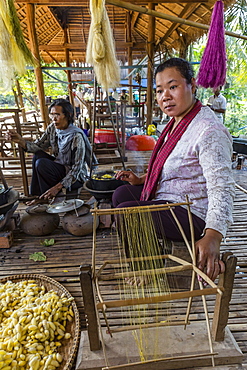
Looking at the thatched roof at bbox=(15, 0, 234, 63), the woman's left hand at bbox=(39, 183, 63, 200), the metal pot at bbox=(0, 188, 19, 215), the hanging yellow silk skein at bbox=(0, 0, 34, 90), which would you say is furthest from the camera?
the thatched roof at bbox=(15, 0, 234, 63)

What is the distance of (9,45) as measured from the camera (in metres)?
1.92

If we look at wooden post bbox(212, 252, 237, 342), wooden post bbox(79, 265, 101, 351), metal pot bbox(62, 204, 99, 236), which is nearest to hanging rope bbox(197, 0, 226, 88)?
metal pot bbox(62, 204, 99, 236)

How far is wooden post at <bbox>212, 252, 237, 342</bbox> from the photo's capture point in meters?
0.97

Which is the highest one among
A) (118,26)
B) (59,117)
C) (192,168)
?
(118,26)

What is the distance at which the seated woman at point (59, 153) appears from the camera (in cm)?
256

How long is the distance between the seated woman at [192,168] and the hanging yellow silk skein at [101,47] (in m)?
0.61

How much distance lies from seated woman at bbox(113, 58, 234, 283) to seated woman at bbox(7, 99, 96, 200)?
1197 millimetres

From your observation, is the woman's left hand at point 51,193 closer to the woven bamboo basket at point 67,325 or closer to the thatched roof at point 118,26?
the woven bamboo basket at point 67,325

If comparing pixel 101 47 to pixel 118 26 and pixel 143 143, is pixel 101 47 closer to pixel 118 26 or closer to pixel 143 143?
pixel 143 143

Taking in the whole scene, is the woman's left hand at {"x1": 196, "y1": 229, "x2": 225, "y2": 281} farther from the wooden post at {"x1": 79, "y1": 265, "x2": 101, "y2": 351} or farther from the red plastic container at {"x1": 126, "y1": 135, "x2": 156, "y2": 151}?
the red plastic container at {"x1": 126, "y1": 135, "x2": 156, "y2": 151}

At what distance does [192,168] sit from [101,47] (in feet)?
3.79

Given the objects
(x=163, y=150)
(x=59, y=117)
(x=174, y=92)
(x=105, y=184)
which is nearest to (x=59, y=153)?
(x=59, y=117)

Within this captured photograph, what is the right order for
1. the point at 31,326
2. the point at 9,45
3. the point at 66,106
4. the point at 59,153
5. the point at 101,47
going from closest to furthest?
the point at 31,326, the point at 101,47, the point at 9,45, the point at 66,106, the point at 59,153

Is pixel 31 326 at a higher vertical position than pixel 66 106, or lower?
lower
